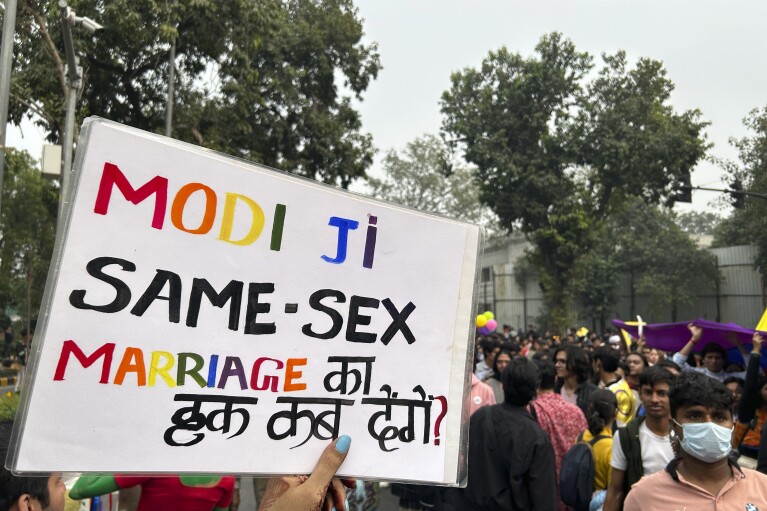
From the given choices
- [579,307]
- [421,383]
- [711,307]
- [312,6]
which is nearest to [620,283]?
[579,307]

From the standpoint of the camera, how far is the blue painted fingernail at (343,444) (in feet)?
6.33

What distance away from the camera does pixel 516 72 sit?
29719 millimetres

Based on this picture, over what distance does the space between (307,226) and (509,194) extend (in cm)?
2804

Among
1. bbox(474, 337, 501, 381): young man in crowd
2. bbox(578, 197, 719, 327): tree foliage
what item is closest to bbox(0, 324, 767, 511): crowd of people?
bbox(474, 337, 501, 381): young man in crowd

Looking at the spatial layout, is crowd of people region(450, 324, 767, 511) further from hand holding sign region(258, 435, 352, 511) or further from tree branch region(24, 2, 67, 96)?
tree branch region(24, 2, 67, 96)

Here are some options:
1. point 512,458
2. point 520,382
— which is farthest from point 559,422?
point 512,458

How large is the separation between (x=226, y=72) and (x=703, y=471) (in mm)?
15000

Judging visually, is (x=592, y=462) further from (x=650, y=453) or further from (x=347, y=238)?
→ (x=347, y=238)

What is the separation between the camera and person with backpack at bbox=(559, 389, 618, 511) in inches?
163

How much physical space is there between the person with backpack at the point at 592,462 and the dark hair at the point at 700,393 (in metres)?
1.35

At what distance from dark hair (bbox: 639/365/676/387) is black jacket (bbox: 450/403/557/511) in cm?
62

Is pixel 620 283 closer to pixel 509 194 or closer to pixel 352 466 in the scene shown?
pixel 509 194

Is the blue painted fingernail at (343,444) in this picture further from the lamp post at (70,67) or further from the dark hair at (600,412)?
the lamp post at (70,67)

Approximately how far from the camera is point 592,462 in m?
4.20
